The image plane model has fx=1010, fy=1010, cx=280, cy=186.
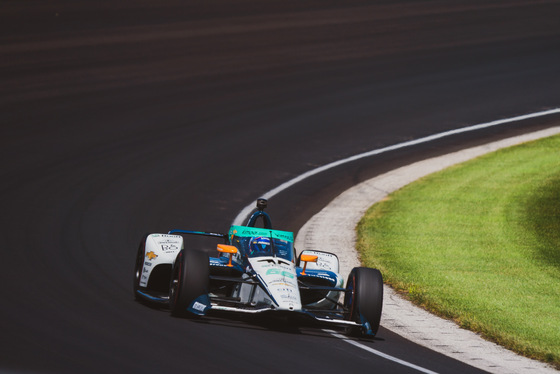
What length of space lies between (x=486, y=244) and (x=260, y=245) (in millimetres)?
6356

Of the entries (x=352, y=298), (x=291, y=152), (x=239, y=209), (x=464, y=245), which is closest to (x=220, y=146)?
(x=291, y=152)

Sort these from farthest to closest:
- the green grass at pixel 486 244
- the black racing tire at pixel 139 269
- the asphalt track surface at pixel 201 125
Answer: the green grass at pixel 486 244
the black racing tire at pixel 139 269
the asphalt track surface at pixel 201 125

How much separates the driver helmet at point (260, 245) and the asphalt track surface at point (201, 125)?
124 cm

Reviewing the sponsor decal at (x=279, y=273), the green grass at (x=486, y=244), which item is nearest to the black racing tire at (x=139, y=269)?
the sponsor decal at (x=279, y=273)

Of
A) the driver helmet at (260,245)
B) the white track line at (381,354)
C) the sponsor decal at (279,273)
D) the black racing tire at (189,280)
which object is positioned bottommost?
the white track line at (381,354)

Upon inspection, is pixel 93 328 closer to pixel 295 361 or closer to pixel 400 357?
pixel 295 361

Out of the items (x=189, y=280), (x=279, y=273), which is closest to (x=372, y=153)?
(x=279, y=273)

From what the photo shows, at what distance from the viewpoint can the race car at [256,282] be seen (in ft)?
38.8

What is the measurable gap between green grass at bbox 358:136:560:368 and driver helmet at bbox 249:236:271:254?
9.10 feet

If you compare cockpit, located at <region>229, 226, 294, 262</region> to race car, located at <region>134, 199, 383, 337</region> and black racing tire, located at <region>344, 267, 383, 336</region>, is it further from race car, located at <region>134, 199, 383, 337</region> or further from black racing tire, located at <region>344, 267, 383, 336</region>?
black racing tire, located at <region>344, 267, 383, 336</region>

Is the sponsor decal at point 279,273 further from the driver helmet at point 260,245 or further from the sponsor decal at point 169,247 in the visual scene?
the sponsor decal at point 169,247

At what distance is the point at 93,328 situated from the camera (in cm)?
1124

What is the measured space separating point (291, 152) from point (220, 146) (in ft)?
5.52

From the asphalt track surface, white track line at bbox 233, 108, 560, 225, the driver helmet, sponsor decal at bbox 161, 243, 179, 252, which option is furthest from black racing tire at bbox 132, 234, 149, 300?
white track line at bbox 233, 108, 560, 225
